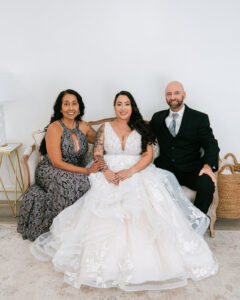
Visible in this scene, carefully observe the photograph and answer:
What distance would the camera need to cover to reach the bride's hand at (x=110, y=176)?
2.43 meters

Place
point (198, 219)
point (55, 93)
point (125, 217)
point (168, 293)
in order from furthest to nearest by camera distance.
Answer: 1. point (55, 93)
2. point (198, 219)
3. point (125, 217)
4. point (168, 293)

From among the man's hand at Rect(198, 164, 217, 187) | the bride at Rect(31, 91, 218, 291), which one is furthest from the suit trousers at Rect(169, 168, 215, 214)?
the bride at Rect(31, 91, 218, 291)

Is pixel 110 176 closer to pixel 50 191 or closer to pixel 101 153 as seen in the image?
pixel 101 153

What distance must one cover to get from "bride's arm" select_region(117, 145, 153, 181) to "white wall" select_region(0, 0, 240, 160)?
2.36 ft

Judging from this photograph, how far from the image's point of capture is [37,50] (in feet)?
10.4

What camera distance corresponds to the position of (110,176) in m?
2.46

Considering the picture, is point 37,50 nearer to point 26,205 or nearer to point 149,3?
point 149,3

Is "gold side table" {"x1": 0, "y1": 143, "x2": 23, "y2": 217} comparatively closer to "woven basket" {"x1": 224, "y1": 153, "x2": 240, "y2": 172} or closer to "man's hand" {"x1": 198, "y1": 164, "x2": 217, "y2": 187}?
"man's hand" {"x1": 198, "y1": 164, "x2": 217, "y2": 187}

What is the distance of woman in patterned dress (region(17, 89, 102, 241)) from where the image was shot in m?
2.45

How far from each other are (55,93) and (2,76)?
619 millimetres

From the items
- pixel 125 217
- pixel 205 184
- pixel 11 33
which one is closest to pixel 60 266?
pixel 125 217

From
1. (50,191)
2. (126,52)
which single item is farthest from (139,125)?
(50,191)

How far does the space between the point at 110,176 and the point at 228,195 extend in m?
1.25

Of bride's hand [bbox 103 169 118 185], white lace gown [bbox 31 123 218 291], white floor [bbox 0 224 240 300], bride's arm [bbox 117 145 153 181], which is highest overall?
bride's arm [bbox 117 145 153 181]
